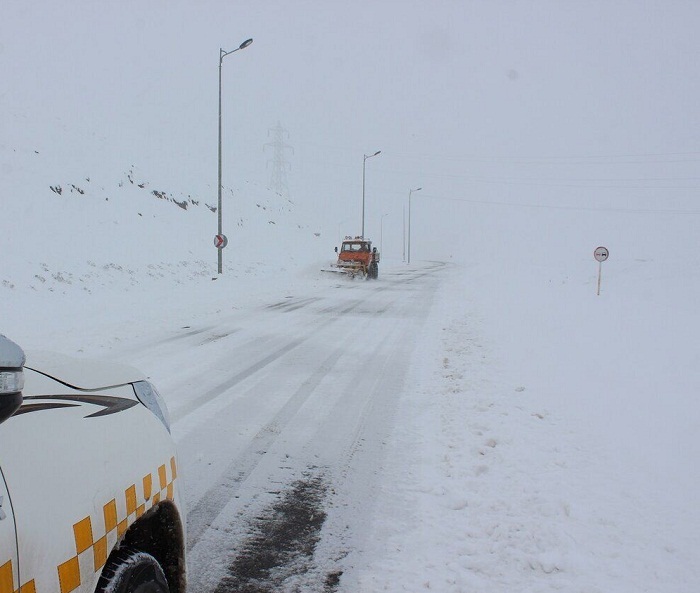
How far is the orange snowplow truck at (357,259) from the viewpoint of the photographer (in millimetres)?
27531

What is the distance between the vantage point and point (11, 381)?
1.28 m

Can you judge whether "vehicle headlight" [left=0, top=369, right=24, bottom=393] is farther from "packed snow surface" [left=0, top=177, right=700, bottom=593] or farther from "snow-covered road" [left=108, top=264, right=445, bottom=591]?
"packed snow surface" [left=0, top=177, right=700, bottom=593]

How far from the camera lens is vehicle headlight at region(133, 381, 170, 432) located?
234 cm

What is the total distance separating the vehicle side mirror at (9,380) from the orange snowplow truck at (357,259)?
84.2 feet

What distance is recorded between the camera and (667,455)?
185 inches

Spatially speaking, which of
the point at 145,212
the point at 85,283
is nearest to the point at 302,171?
the point at 145,212

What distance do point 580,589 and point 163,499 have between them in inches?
87.8

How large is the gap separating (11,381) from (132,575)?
0.86 metres

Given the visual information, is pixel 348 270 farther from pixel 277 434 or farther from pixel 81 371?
pixel 81 371

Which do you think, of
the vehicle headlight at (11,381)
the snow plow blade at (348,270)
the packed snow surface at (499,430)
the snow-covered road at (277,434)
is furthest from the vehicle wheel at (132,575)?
the snow plow blade at (348,270)

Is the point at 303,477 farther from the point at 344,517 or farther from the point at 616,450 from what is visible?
the point at 616,450

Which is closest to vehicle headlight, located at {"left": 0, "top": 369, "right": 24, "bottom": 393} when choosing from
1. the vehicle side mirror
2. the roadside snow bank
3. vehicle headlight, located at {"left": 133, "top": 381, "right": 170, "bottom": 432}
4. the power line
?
the vehicle side mirror


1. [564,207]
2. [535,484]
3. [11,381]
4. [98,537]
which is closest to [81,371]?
[98,537]

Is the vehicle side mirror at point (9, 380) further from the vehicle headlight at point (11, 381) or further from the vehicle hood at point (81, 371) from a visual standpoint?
the vehicle hood at point (81, 371)
